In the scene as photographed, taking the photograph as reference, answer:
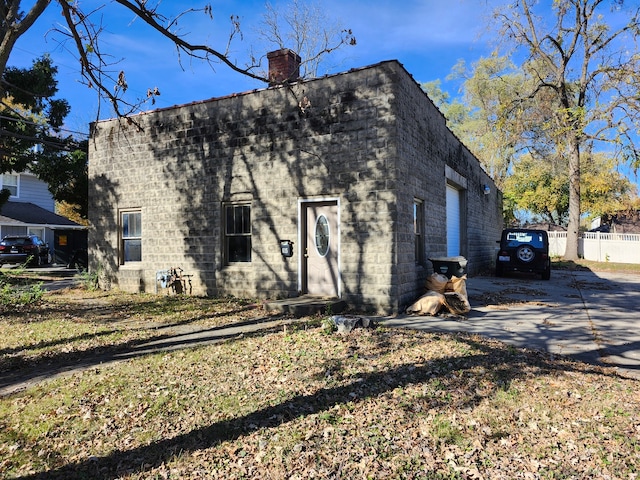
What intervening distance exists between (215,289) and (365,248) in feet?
14.4

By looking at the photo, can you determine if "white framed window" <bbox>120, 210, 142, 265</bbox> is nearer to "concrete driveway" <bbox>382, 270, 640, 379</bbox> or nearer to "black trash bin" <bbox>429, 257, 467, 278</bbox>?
"concrete driveway" <bbox>382, 270, 640, 379</bbox>

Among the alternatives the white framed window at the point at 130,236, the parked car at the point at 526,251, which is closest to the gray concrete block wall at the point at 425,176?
the parked car at the point at 526,251

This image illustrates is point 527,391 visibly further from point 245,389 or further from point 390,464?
point 245,389

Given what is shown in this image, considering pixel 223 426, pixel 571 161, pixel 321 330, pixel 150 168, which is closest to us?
pixel 223 426

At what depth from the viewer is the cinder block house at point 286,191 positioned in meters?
8.38

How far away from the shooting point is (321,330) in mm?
6598

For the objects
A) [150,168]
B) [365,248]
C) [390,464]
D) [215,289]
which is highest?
[150,168]

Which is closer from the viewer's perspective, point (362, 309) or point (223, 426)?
point (223, 426)

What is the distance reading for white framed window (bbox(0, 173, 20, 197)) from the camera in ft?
86.2

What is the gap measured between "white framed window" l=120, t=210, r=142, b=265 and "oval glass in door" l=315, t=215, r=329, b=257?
19.6ft

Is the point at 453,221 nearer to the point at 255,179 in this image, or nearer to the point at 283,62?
the point at 255,179

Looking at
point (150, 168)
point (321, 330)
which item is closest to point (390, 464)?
point (321, 330)

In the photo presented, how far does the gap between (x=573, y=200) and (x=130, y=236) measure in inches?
936

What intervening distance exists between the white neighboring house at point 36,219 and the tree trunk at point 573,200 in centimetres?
2788
